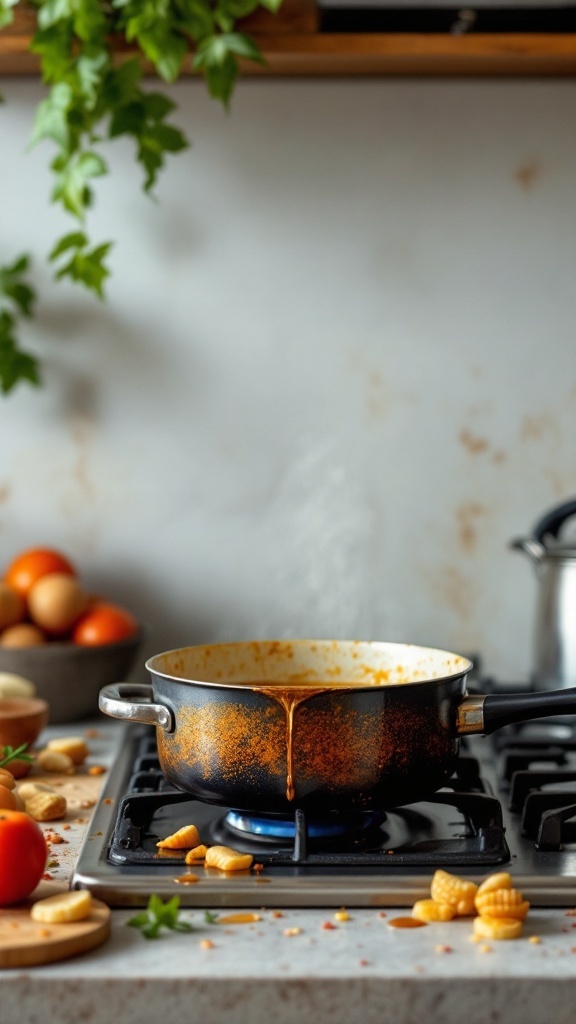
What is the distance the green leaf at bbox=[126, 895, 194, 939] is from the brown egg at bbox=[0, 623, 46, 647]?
22.8 inches

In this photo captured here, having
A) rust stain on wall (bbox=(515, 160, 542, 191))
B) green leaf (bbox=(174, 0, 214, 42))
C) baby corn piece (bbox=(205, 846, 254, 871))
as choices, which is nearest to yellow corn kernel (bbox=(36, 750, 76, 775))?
baby corn piece (bbox=(205, 846, 254, 871))

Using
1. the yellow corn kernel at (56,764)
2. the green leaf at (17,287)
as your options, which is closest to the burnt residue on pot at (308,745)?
the yellow corn kernel at (56,764)

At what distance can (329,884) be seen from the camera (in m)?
0.76

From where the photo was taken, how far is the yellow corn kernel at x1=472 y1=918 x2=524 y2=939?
70cm

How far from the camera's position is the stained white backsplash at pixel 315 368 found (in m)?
1.41

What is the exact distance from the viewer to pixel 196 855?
2.65 ft

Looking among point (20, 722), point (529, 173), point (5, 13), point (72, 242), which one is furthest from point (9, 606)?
point (529, 173)

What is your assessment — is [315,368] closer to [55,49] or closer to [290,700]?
[55,49]

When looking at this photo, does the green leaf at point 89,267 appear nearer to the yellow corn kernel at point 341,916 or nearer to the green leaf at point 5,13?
the green leaf at point 5,13

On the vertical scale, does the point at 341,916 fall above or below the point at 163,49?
below

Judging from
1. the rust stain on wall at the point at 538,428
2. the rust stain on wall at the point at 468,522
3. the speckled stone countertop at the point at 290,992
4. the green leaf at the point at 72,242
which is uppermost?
the green leaf at the point at 72,242

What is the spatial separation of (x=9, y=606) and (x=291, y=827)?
0.53 meters

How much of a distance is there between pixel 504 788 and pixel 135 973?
47 centimetres

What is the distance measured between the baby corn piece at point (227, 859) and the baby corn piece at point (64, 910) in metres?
0.10
